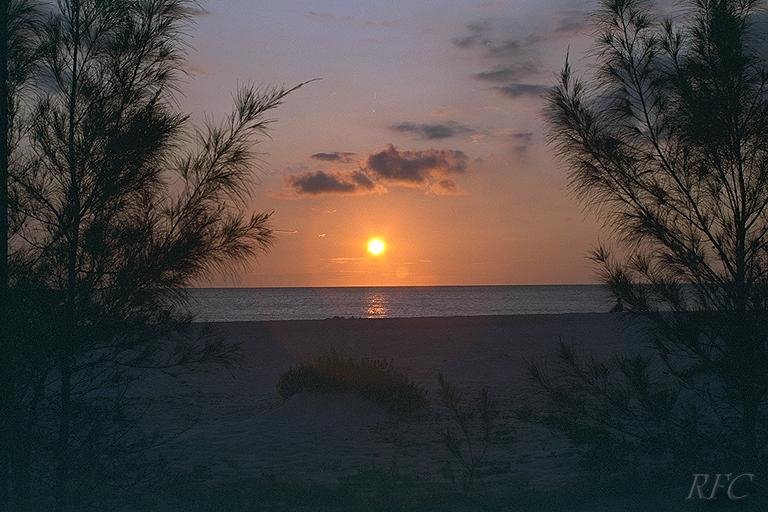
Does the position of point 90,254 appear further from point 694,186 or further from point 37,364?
point 694,186

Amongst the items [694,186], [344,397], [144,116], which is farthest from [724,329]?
[344,397]

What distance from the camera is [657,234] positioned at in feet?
22.5

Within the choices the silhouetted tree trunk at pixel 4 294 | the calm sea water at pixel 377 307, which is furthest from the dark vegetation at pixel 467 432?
the calm sea water at pixel 377 307

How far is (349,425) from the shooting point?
11.5 meters

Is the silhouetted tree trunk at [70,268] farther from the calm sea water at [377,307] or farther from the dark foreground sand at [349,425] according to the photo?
the calm sea water at [377,307]

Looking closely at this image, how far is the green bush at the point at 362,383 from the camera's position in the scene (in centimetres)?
1229

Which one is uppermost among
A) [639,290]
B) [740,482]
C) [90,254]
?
[90,254]

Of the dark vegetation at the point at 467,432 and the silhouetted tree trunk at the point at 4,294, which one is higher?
the silhouetted tree trunk at the point at 4,294

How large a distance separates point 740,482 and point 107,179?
680 cm

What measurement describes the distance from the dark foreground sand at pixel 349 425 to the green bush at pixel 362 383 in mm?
227

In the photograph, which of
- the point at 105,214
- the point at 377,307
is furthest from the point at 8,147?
the point at 377,307

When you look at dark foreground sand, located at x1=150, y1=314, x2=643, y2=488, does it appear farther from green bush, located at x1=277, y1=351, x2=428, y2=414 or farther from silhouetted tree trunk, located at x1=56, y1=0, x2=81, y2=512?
silhouetted tree trunk, located at x1=56, y1=0, x2=81, y2=512

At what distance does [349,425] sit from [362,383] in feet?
3.83

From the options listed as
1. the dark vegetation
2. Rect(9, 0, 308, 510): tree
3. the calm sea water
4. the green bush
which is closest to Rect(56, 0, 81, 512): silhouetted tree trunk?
Rect(9, 0, 308, 510): tree
